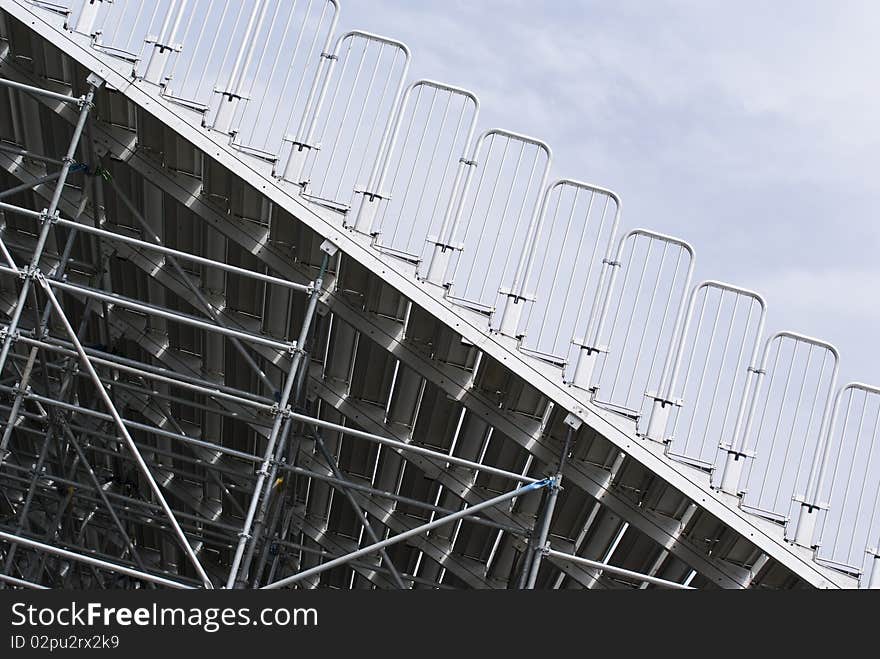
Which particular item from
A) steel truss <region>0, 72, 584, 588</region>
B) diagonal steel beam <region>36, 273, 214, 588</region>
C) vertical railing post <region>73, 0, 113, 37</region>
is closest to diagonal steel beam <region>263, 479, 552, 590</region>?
steel truss <region>0, 72, 584, 588</region>

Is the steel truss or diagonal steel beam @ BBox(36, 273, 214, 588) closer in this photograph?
diagonal steel beam @ BBox(36, 273, 214, 588)

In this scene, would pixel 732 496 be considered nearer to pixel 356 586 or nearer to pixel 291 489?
pixel 291 489

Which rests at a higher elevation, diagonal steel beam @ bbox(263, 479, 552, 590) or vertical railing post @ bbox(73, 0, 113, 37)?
vertical railing post @ bbox(73, 0, 113, 37)

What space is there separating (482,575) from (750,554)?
3850 millimetres

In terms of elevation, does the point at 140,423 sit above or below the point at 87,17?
below

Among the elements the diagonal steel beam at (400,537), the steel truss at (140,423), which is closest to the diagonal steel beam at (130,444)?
the steel truss at (140,423)

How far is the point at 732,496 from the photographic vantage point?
1011 cm

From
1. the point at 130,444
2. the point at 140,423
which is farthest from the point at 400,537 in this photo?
the point at 140,423

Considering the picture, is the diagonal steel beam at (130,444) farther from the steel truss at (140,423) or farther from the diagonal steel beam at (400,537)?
the diagonal steel beam at (400,537)

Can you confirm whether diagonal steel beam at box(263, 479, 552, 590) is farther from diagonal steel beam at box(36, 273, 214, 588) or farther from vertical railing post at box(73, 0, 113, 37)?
vertical railing post at box(73, 0, 113, 37)

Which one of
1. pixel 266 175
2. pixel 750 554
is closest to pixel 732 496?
pixel 750 554

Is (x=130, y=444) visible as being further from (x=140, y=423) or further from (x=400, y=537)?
(x=140, y=423)

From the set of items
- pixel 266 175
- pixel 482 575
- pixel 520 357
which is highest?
pixel 266 175

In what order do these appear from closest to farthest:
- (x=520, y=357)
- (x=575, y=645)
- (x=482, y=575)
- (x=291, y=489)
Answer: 1. (x=575, y=645)
2. (x=520, y=357)
3. (x=482, y=575)
4. (x=291, y=489)
